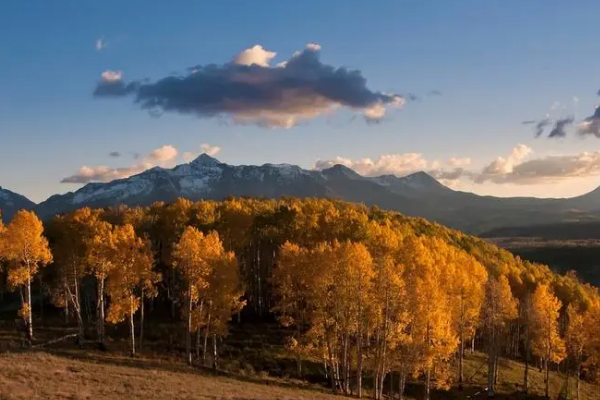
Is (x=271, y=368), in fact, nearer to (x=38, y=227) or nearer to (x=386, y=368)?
(x=386, y=368)

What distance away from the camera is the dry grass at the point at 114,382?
2880 centimetres

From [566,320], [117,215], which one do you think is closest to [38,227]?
[117,215]

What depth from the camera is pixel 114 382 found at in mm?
33656

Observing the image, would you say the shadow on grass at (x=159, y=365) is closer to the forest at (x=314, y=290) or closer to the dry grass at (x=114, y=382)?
the dry grass at (x=114, y=382)

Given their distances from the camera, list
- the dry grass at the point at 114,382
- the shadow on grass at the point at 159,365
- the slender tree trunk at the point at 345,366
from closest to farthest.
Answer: the dry grass at the point at 114,382
the shadow on grass at the point at 159,365
the slender tree trunk at the point at 345,366

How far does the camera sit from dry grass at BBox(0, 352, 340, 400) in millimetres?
28797

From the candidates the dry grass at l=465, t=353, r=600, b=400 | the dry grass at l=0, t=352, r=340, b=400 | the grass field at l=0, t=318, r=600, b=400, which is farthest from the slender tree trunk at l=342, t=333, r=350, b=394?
the dry grass at l=465, t=353, r=600, b=400

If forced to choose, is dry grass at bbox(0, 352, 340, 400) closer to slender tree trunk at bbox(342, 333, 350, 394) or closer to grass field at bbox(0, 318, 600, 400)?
grass field at bbox(0, 318, 600, 400)

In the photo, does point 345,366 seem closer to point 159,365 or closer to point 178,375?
point 178,375

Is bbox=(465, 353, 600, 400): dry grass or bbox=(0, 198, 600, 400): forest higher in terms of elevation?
bbox=(0, 198, 600, 400): forest

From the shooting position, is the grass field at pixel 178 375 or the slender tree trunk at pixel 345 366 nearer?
the grass field at pixel 178 375

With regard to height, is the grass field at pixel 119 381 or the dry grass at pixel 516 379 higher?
the grass field at pixel 119 381

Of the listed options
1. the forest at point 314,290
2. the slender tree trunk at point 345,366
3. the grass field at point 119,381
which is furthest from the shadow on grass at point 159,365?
the forest at point 314,290

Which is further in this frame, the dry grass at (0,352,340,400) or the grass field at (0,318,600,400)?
the grass field at (0,318,600,400)
